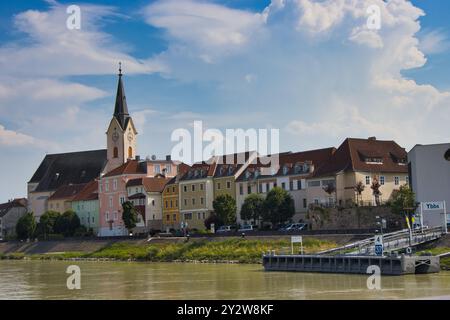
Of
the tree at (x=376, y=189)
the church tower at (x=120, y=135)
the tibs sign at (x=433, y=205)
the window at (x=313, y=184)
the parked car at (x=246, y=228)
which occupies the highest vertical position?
the church tower at (x=120, y=135)

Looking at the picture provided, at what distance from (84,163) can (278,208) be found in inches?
2686

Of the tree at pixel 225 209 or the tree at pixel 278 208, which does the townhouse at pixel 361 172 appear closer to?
the tree at pixel 278 208

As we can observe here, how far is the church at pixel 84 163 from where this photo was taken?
138375 millimetres

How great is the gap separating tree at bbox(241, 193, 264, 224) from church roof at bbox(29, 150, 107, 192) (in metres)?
53.4

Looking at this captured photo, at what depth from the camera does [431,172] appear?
6756 centimetres

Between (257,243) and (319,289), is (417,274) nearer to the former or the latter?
(319,289)

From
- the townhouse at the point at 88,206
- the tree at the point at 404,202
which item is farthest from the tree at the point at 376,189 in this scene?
the townhouse at the point at 88,206

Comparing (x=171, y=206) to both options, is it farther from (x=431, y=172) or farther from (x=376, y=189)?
(x=431, y=172)

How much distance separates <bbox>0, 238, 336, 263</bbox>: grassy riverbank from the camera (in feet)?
234

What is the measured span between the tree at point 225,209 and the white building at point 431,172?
30951 millimetres

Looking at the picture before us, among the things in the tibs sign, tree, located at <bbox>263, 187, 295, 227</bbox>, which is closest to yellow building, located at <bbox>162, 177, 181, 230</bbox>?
tree, located at <bbox>263, 187, 295, 227</bbox>

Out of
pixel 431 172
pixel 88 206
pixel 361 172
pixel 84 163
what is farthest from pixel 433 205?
pixel 84 163
